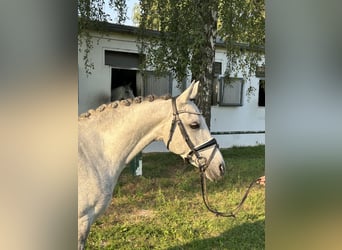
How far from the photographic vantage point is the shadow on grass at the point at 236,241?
2574 mm

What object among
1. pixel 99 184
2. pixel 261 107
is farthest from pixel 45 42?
pixel 261 107

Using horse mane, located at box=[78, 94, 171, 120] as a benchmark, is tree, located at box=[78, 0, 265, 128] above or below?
above

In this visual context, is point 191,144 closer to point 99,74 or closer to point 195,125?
point 195,125

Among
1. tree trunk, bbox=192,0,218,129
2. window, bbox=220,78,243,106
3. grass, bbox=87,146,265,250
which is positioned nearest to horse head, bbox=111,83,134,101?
grass, bbox=87,146,265,250

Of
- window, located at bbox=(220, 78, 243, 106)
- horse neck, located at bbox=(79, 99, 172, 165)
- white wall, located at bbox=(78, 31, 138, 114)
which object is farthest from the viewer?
window, located at bbox=(220, 78, 243, 106)

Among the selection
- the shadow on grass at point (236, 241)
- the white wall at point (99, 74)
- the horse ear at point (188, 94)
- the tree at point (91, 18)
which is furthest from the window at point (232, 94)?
the horse ear at point (188, 94)

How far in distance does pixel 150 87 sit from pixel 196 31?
Result: 4.98ft

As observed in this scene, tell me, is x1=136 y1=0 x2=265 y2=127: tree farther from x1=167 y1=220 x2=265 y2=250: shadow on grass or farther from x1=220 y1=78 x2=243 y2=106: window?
Result: x1=167 y1=220 x2=265 y2=250: shadow on grass

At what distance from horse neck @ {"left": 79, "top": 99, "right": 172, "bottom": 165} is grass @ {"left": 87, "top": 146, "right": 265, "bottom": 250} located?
1.03 meters

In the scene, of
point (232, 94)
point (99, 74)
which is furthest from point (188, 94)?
point (232, 94)

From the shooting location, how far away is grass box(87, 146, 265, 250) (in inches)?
105

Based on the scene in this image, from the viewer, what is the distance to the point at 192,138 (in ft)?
6.37

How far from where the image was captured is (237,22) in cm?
475

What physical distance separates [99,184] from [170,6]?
3.30 metres
